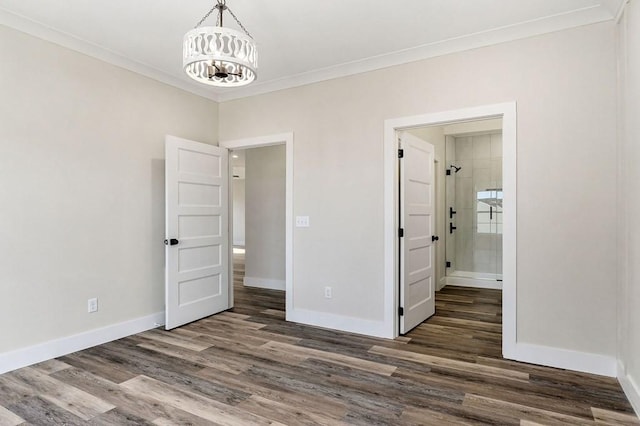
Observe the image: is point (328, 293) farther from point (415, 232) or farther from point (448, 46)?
point (448, 46)

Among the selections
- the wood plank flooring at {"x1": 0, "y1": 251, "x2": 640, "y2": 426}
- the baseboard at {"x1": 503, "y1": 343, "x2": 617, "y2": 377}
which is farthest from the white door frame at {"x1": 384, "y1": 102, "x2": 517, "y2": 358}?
the wood plank flooring at {"x1": 0, "y1": 251, "x2": 640, "y2": 426}

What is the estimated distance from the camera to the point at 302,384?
8.79 ft

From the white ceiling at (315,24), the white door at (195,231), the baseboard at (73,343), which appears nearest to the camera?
the white ceiling at (315,24)

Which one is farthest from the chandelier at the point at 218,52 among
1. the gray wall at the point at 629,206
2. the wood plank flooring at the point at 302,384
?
the gray wall at the point at 629,206

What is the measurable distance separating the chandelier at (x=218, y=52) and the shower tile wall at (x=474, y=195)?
5207mm

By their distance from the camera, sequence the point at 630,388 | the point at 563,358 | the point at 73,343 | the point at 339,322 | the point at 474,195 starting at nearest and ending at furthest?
the point at 630,388
the point at 563,358
the point at 73,343
the point at 339,322
the point at 474,195

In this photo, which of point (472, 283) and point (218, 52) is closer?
point (218, 52)

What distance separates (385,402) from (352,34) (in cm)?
284

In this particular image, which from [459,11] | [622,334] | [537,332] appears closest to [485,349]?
[537,332]

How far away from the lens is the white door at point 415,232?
3.72 meters

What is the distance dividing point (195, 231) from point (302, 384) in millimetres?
2209

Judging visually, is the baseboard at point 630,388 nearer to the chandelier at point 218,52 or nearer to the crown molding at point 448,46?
the crown molding at point 448,46

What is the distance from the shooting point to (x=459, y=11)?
2.82 m

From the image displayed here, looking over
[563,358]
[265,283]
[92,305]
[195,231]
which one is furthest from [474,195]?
[92,305]
